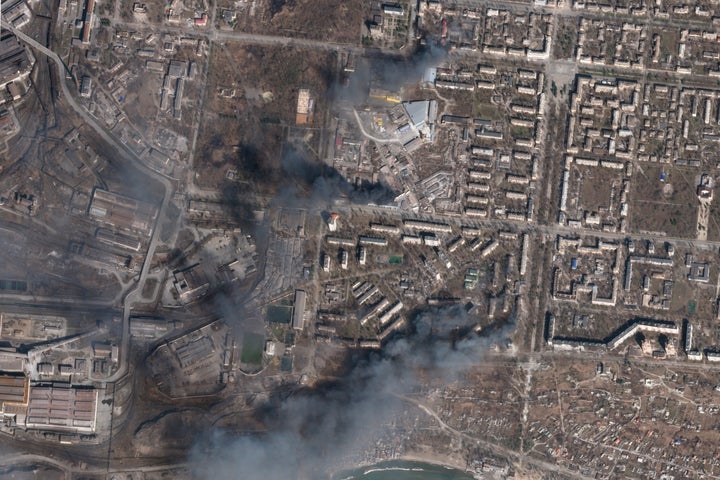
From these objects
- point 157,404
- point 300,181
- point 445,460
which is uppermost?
point 300,181

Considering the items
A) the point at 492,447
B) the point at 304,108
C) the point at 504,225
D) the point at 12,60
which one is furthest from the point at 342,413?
the point at 12,60

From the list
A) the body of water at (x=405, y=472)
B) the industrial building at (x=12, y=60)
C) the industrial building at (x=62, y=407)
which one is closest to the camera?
the industrial building at (x=62, y=407)

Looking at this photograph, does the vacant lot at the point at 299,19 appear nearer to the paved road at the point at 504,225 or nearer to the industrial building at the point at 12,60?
the paved road at the point at 504,225

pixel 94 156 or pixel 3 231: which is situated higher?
pixel 94 156

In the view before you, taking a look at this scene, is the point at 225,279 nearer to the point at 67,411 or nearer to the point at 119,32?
the point at 67,411

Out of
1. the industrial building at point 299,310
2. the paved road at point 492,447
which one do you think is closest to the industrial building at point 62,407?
the industrial building at point 299,310

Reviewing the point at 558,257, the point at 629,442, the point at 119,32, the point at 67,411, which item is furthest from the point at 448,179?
the point at 67,411

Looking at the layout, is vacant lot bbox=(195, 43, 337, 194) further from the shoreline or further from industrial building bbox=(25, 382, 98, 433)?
the shoreline
